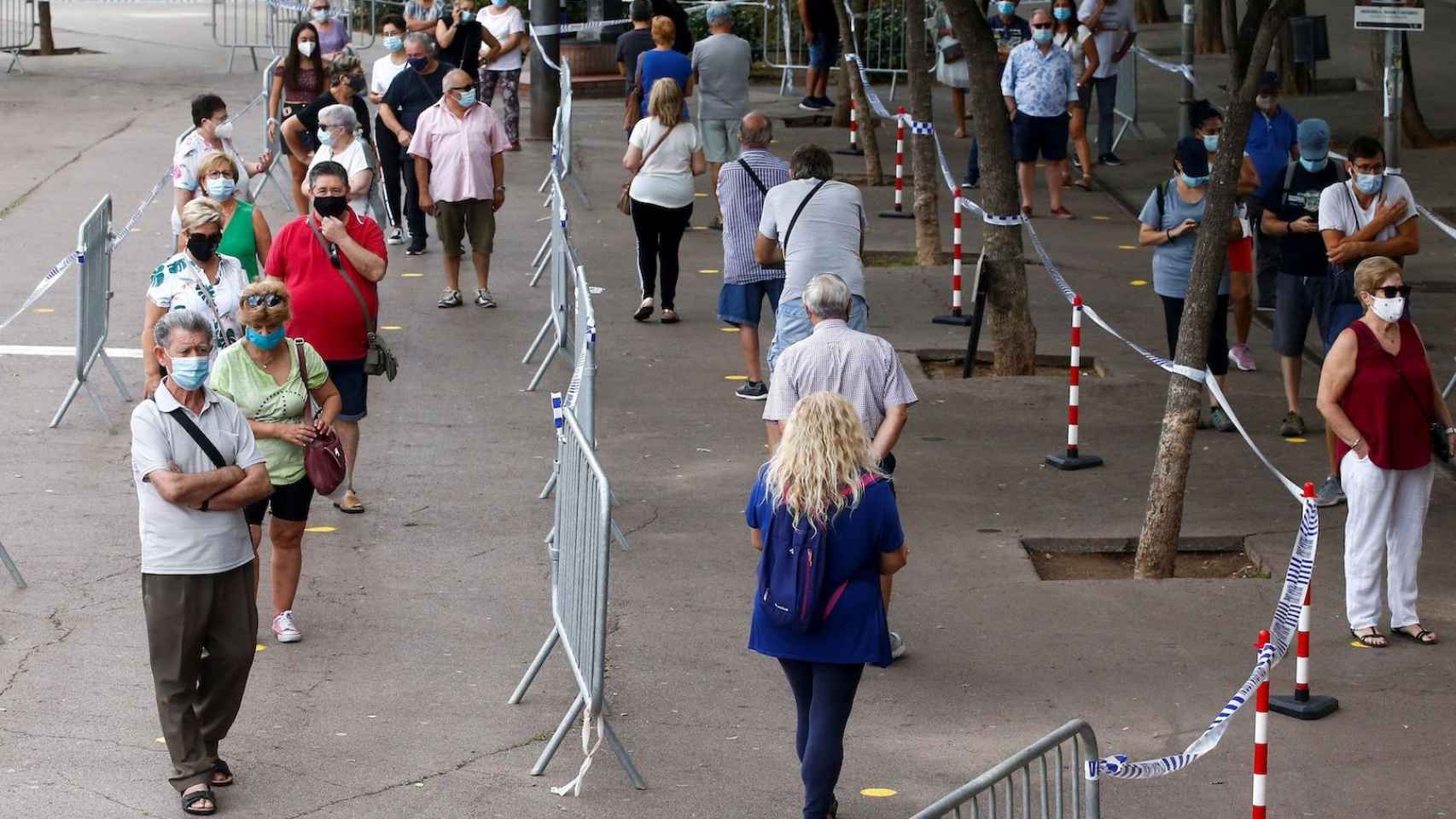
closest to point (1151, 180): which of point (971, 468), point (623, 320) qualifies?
point (623, 320)

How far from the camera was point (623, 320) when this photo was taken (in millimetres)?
14984

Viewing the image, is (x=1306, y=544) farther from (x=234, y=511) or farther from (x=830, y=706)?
(x=234, y=511)

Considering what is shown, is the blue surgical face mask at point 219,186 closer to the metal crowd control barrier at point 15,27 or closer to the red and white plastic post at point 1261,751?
the red and white plastic post at point 1261,751

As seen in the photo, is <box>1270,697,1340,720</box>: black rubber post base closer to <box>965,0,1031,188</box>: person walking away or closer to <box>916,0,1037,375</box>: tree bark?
<box>916,0,1037,375</box>: tree bark

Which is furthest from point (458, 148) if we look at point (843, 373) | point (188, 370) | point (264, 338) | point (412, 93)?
point (188, 370)

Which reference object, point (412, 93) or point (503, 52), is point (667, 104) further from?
point (503, 52)

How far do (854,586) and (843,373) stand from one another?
73.9 inches

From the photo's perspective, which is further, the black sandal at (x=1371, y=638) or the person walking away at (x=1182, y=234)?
the person walking away at (x=1182, y=234)

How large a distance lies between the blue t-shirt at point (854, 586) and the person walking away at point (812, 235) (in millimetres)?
A: 4207

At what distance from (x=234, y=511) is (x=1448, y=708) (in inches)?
193

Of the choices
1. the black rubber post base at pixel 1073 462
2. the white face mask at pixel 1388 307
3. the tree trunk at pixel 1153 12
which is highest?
the tree trunk at pixel 1153 12

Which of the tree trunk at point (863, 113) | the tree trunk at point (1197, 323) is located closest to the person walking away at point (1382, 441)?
the tree trunk at point (1197, 323)

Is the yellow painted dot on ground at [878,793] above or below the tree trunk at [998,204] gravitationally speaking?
below

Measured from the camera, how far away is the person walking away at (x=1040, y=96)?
1825cm
